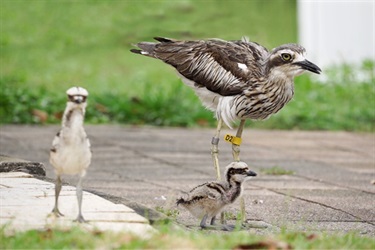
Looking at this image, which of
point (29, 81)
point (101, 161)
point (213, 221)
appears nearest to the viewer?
point (213, 221)

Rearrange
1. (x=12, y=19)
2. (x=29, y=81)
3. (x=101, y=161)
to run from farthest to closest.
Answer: (x=12, y=19)
(x=29, y=81)
(x=101, y=161)

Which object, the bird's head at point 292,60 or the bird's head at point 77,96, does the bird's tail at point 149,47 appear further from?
the bird's head at point 77,96

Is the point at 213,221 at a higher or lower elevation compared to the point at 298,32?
lower

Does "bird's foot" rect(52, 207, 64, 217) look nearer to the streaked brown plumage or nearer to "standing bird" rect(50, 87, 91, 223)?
"standing bird" rect(50, 87, 91, 223)

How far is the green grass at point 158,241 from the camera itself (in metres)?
5.11

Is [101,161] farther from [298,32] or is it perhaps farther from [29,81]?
[298,32]

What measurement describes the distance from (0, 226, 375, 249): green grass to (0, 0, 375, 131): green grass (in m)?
6.99

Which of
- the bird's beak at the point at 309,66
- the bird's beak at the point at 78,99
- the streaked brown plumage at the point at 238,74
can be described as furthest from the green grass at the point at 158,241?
the streaked brown plumage at the point at 238,74

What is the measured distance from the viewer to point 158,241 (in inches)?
203

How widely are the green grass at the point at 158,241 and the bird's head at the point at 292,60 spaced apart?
5.51 ft

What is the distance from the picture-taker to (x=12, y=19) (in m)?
17.2

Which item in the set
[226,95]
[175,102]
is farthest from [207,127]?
[226,95]

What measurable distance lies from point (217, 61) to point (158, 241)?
262cm

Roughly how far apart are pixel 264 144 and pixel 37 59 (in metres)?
5.78
